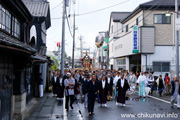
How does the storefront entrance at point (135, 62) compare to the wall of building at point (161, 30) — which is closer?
the wall of building at point (161, 30)

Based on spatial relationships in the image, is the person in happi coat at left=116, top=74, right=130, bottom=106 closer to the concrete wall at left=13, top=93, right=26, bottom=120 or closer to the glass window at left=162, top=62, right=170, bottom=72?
the concrete wall at left=13, top=93, right=26, bottom=120

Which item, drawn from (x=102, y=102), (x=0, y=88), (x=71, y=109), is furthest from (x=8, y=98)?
(x=102, y=102)

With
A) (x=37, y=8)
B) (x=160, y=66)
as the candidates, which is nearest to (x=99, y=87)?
(x=37, y=8)

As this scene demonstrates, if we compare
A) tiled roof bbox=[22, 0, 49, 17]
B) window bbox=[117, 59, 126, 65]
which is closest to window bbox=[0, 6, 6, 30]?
tiled roof bbox=[22, 0, 49, 17]

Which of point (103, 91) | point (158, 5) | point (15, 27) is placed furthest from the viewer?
point (158, 5)

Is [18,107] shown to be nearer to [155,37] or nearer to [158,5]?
[155,37]

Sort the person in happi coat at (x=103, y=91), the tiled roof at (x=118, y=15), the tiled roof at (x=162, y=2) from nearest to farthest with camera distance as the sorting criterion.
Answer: the person in happi coat at (x=103, y=91), the tiled roof at (x=162, y=2), the tiled roof at (x=118, y=15)

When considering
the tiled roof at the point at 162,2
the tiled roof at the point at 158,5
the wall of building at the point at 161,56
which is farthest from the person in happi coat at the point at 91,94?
the tiled roof at the point at 162,2

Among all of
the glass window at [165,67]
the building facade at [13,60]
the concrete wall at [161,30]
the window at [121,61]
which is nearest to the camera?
the building facade at [13,60]

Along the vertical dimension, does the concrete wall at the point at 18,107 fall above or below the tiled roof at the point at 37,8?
below

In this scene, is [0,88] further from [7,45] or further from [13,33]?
[13,33]

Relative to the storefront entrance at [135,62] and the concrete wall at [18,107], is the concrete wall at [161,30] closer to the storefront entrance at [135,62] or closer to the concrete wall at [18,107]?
the storefront entrance at [135,62]

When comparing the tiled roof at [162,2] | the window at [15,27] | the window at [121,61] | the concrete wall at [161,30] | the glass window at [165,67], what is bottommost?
the glass window at [165,67]

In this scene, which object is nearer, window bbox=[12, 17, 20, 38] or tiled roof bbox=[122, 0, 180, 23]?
window bbox=[12, 17, 20, 38]
